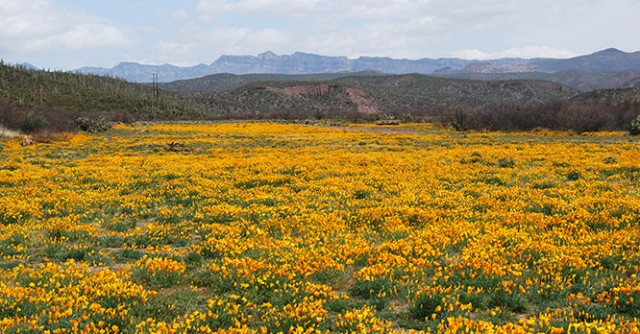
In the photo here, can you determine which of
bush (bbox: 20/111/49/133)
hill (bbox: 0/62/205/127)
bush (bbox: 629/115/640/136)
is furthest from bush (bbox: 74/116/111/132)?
bush (bbox: 629/115/640/136)

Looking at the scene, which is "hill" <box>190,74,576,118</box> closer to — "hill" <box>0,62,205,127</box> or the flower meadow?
"hill" <box>0,62,205,127</box>

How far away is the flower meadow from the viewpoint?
6.66 m

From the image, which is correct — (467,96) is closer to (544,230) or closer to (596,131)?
(596,131)

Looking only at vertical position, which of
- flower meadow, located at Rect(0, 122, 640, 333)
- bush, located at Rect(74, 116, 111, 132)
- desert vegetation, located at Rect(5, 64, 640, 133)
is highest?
desert vegetation, located at Rect(5, 64, 640, 133)

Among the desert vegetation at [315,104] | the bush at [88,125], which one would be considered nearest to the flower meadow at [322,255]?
the desert vegetation at [315,104]

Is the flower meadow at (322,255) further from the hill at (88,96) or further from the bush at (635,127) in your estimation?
the hill at (88,96)

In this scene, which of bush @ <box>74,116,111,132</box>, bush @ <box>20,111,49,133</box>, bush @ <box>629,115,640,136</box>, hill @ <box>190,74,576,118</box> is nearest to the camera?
bush @ <box>629,115,640,136</box>

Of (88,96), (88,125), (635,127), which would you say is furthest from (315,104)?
(635,127)

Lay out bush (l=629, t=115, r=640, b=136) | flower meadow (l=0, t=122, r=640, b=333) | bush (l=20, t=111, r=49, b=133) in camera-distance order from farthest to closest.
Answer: bush (l=20, t=111, r=49, b=133), bush (l=629, t=115, r=640, b=136), flower meadow (l=0, t=122, r=640, b=333)

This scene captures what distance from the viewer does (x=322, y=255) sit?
31.1 ft

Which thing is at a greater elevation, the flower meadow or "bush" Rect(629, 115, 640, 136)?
"bush" Rect(629, 115, 640, 136)

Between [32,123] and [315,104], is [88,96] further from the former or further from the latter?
[32,123]

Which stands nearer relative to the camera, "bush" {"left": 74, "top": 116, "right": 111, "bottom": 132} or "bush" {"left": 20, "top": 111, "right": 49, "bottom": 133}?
"bush" {"left": 20, "top": 111, "right": 49, "bottom": 133}

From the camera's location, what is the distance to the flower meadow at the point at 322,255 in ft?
21.9
